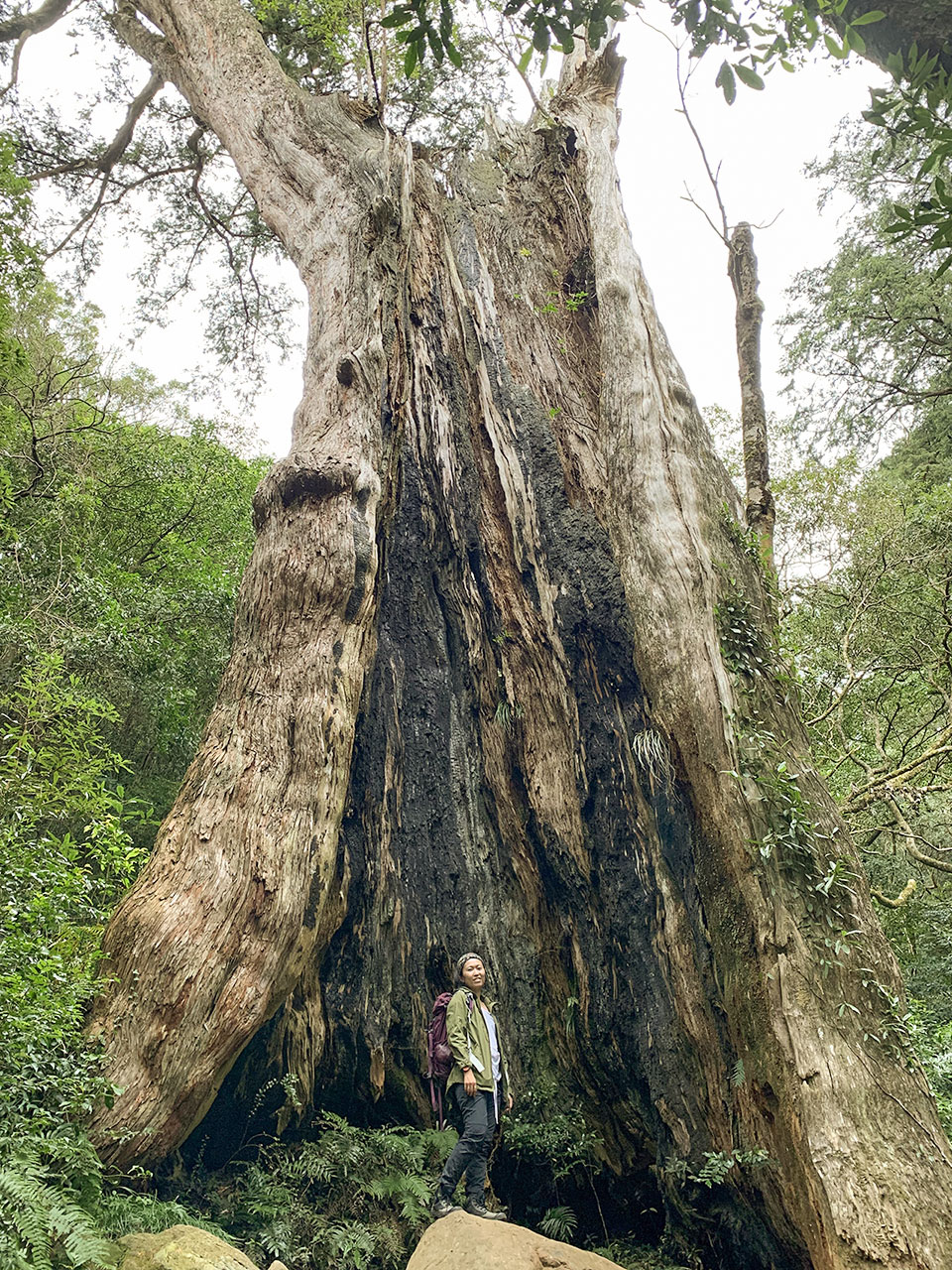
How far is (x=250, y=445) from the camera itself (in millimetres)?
15531

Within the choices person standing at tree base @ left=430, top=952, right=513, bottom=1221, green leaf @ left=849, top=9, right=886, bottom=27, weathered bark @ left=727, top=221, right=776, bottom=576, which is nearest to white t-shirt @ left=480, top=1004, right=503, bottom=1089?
person standing at tree base @ left=430, top=952, right=513, bottom=1221

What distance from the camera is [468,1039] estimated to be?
4676 mm

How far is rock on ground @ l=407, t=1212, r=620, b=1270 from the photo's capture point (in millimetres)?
3594

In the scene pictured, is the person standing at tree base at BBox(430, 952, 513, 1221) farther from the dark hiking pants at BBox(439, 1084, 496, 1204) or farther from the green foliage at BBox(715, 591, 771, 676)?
the green foliage at BBox(715, 591, 771, 676)

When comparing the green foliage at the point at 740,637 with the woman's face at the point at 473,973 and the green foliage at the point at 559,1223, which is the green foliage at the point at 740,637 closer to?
the woman's face at the point at 473,973

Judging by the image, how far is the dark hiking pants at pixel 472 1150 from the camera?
4512 millimetres

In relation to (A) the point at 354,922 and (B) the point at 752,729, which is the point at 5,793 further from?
(B) the point at 752,729

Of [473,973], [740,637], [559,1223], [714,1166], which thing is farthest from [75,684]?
[714,1166]

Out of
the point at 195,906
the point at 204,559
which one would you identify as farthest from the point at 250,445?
the point at 195,906

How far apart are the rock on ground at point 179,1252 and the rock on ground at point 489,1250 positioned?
812 mm

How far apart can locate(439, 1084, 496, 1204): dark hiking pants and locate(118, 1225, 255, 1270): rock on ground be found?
137 cm

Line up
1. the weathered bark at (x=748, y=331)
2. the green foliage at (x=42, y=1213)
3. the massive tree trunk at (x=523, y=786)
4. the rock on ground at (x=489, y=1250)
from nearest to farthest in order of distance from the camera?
A: the green foliage at (x=42, y=1213)
the rock on ground at (x=489, y=1250)
the massive tree trunk at (x=523, y=786)
the weathered bark at (x=748, y=331)

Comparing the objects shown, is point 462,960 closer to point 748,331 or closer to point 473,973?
point 473,973

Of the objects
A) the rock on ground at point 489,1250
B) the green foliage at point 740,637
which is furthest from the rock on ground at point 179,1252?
the green foliage at point 740,637
